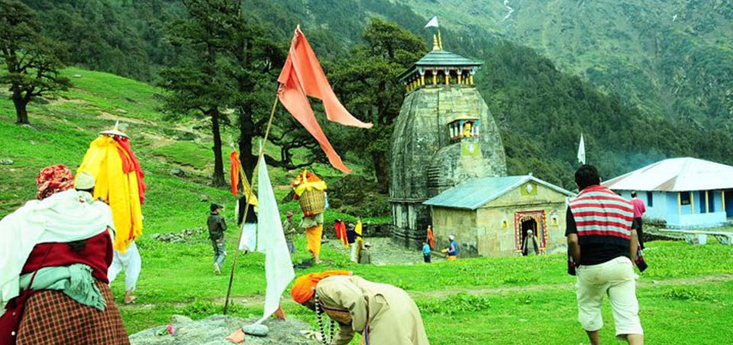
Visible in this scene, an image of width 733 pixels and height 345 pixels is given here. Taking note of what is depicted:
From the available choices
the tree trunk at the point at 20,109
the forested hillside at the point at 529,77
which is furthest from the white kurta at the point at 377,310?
the forested hillside at the point at 529,77

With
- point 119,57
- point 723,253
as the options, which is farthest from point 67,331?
point 119,57

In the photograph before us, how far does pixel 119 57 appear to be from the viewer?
71500mm

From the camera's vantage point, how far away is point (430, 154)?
2962 cm

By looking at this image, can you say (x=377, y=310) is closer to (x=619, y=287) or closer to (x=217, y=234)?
(x=619, y=287)

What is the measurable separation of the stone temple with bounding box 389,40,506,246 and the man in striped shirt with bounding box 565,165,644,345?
73.9ft

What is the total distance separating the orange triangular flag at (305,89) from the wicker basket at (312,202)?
5.90 metres

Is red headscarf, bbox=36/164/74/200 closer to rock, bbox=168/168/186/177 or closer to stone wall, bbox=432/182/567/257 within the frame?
stone wall, bbox=432/182/567/257

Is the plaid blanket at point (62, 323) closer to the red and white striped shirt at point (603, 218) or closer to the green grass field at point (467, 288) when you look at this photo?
the green grass field at point (467, 288)

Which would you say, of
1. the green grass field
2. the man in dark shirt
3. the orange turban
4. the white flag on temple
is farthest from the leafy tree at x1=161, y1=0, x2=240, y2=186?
the orange turban

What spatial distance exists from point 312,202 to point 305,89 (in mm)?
6035

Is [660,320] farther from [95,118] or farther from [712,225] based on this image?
[95,118]

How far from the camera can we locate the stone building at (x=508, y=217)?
71.9 ft

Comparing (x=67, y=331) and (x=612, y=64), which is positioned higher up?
(x=612, y=64)

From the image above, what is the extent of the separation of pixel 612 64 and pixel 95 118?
15658 centimetres
